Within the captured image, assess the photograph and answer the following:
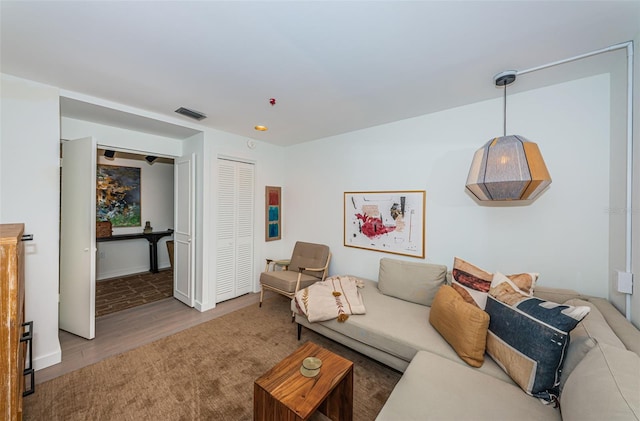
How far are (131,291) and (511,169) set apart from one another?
205 inches

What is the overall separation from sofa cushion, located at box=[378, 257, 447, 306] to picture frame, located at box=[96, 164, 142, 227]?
4976mm

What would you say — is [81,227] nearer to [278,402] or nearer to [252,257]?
[252,257]

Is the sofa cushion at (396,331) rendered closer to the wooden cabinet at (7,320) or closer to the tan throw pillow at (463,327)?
the tan throw pillow at (463,327)

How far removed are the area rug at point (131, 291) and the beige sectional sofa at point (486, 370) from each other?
2.88 m

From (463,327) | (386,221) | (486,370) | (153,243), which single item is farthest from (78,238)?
(486,370)

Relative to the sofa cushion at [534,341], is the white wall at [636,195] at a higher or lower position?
higher

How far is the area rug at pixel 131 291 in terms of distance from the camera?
3449 mm

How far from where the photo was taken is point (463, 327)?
1623mm

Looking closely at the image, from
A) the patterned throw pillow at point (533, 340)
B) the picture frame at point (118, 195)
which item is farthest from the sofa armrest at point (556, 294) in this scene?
the picture frame at point (118, 195)

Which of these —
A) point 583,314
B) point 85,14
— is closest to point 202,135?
point 85,14

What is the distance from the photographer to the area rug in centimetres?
345

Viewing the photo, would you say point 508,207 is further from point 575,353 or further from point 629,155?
point 575,353

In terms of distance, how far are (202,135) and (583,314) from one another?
3874 millimetres

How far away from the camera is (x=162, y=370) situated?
2.13m
